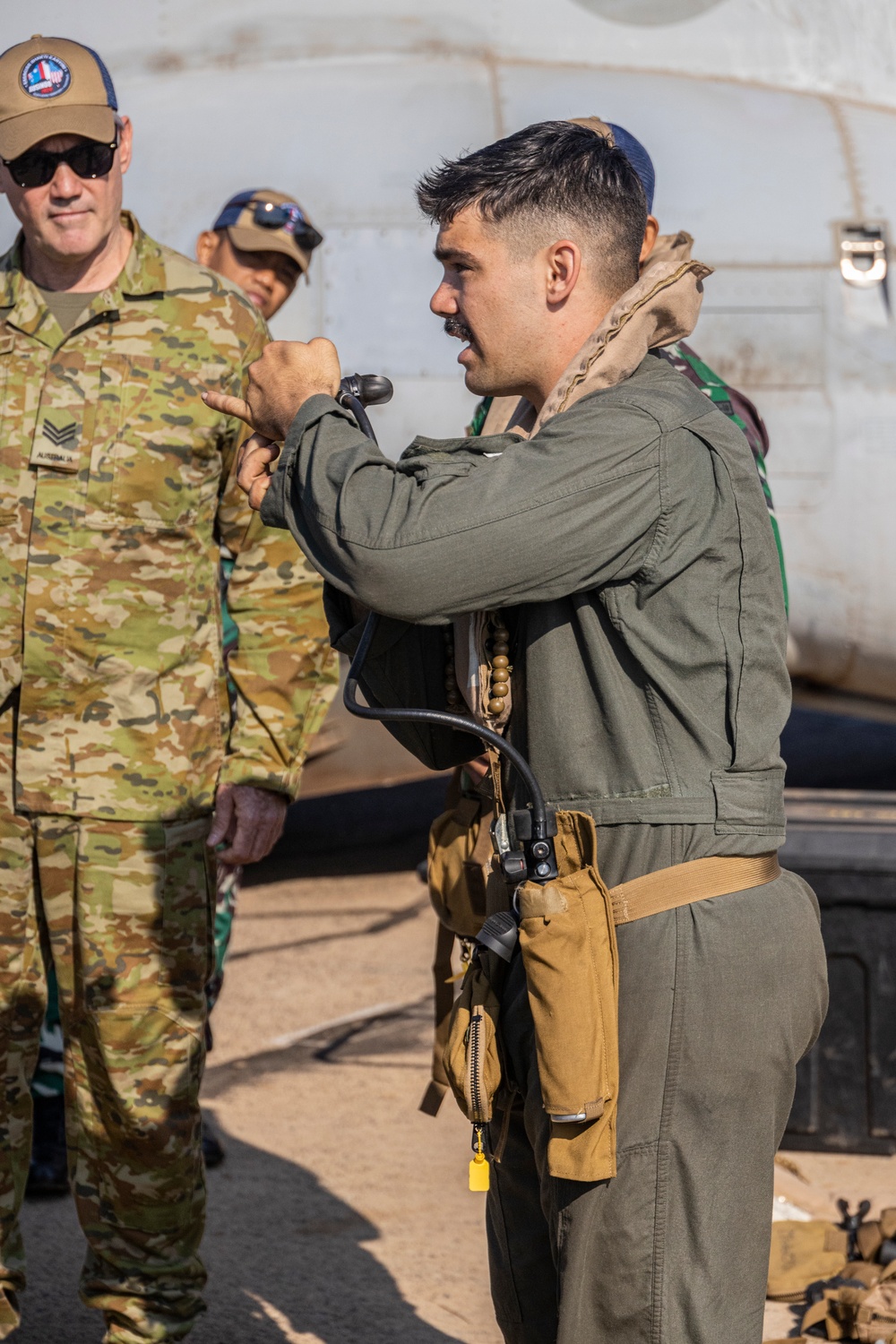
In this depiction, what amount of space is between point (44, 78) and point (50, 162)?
158mm

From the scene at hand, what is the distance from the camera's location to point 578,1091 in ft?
5.89

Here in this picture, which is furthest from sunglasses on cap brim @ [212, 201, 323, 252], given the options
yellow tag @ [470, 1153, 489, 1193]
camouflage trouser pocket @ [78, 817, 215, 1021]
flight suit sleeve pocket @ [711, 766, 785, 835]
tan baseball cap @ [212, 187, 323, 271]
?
yellow tag @ [470, 1153, 489, 1193]

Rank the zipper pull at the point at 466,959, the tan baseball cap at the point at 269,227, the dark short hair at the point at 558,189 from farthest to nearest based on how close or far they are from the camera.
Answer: the tan baseball cap at the point at 269,227, the zipper pull at the point at 466,959, the dark short hair at the point at 558,189

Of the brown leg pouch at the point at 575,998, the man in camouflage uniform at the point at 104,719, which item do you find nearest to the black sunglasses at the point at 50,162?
the man in camouflage uniform at the point at 104,719

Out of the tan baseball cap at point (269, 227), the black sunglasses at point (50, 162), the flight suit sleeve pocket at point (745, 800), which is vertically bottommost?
the flight suit sleeve pocket at point (745, 800)

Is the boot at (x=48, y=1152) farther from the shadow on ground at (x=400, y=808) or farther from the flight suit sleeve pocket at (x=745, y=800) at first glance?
the shadow on ground at (x=400, y=808)

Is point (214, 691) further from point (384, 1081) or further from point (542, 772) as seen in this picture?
point (384, 1081)

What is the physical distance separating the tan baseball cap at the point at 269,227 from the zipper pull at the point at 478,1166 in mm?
3321

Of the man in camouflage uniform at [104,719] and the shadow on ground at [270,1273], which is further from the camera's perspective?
the shadow on ground at [270,1273]

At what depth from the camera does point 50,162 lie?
2.91 metres

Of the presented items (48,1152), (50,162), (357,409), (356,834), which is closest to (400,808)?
(356,834)

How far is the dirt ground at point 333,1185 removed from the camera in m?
3.32

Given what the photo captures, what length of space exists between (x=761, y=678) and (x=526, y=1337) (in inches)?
37.7

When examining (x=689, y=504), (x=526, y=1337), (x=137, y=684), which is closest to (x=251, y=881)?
(x=137, y=684)
